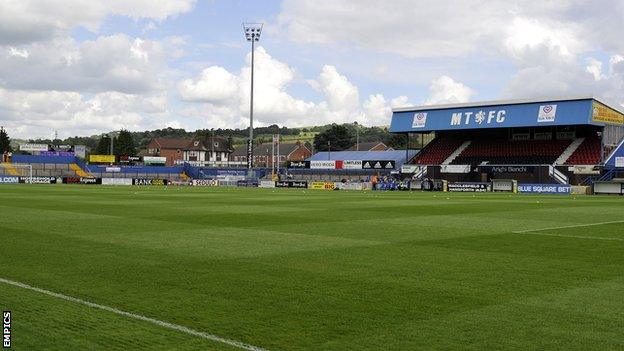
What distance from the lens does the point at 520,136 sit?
88.7m

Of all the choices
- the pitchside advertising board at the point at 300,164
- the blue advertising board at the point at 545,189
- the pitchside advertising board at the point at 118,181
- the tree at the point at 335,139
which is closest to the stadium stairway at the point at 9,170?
the pitchside advertising board at the point at 118,181

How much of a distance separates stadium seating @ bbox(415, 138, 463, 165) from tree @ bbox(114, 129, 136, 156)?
115334 millimetres

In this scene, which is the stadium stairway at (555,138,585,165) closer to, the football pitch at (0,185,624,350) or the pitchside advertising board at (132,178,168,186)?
the football pitch at (0,185,624,350)

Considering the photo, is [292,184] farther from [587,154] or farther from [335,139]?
[335,139]

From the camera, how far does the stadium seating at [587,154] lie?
76.4 meters

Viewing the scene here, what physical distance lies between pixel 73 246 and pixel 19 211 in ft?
51.0

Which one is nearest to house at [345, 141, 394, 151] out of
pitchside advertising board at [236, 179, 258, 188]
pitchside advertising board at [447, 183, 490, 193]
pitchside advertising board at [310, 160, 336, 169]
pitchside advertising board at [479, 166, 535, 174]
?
pitchside advertising board at [310, 160, 336, 169]

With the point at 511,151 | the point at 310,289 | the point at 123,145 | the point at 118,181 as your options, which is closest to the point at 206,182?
the point at 118,181

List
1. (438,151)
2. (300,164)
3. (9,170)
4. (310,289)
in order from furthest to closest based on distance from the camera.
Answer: (300,164) < (9,170) < (438,151) < (310,289)

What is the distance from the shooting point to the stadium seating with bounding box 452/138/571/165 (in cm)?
8194

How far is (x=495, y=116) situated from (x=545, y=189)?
15818mm

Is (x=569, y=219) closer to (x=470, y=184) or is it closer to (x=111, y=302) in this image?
(x=111, y=302)

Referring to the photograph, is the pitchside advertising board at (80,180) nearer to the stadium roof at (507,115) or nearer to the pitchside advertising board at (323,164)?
the pitchside advertising board at (323,164)

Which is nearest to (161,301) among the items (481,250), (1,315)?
(1,315)
